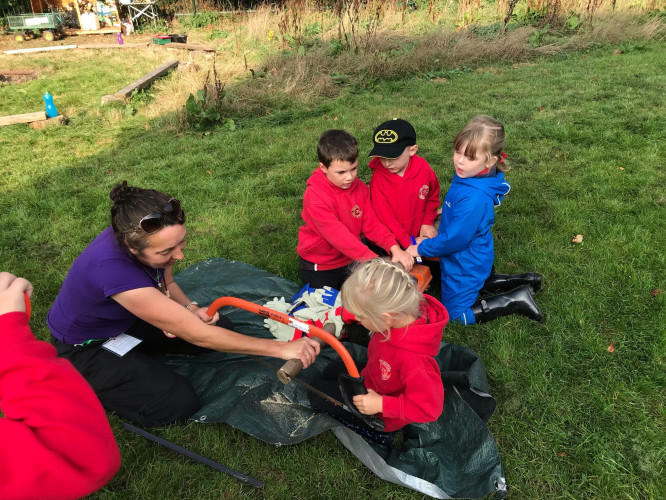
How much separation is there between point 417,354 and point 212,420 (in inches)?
53.3

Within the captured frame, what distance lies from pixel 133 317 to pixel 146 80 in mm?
8113

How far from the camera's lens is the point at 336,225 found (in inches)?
136

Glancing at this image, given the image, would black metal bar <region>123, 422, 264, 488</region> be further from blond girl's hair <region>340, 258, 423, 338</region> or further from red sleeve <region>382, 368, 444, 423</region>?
blond girl's hair <region>340, 258, 423, 338</region>

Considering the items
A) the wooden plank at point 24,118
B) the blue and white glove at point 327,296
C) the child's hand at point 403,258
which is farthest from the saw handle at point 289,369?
the wooden plank at point 24,118

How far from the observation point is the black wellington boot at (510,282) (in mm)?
3607

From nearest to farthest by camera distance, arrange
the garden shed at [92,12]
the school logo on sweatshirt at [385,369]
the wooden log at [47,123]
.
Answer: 1. the school logo on sweatshirt at [385,369]
2. the wooden log at [47,123]
3. the garden shed at [92,12]

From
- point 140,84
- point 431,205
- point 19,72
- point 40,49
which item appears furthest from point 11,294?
point 40,49

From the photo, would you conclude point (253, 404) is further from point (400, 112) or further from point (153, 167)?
point (400, 112)

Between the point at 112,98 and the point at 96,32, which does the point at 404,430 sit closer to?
the point at 112,98

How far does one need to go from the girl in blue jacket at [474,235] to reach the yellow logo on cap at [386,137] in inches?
18.1

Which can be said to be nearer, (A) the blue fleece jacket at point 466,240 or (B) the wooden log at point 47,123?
(A) the blue fleece jacket at point 466,240

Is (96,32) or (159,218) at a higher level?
(96,32)

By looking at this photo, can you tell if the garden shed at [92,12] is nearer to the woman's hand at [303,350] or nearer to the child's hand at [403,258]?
the child's hand at [403,258]

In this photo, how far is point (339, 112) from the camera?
7.74 m
